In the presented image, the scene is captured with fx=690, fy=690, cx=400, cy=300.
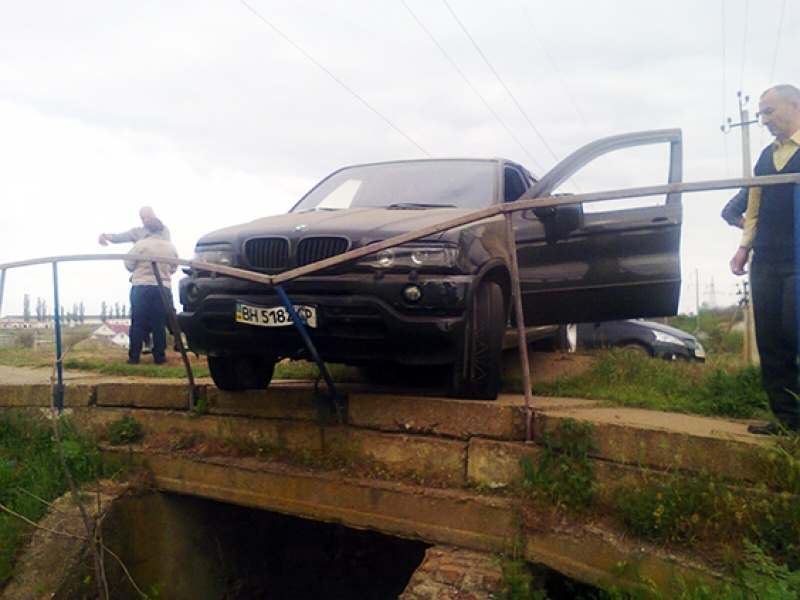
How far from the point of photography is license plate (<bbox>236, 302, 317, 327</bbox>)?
12.4 ft

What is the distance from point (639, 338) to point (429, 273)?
810cm

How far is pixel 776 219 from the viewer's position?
3.47 meters

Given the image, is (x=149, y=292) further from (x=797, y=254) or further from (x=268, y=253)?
(x=797, y=254)

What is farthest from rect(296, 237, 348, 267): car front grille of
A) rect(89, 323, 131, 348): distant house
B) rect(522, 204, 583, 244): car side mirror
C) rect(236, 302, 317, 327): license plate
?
rect(89, 323, 131, 348): distant house

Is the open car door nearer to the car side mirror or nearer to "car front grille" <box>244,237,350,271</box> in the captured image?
the car side mirror

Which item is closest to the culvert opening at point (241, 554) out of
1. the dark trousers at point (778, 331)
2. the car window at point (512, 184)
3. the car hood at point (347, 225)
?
the car hood at point (347, 225)

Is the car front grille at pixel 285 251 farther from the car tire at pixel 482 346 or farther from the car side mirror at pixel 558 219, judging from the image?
the car side mirror at pixel 558 219

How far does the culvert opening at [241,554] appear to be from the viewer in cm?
500

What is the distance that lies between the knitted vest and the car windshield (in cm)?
164

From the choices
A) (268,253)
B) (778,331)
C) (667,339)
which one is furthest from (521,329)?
(667,339)

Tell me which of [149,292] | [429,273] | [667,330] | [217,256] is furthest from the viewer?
[667,330]

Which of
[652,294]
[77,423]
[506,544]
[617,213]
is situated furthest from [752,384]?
[77,423]

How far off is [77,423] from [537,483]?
3.82 m

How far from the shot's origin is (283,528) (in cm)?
598
